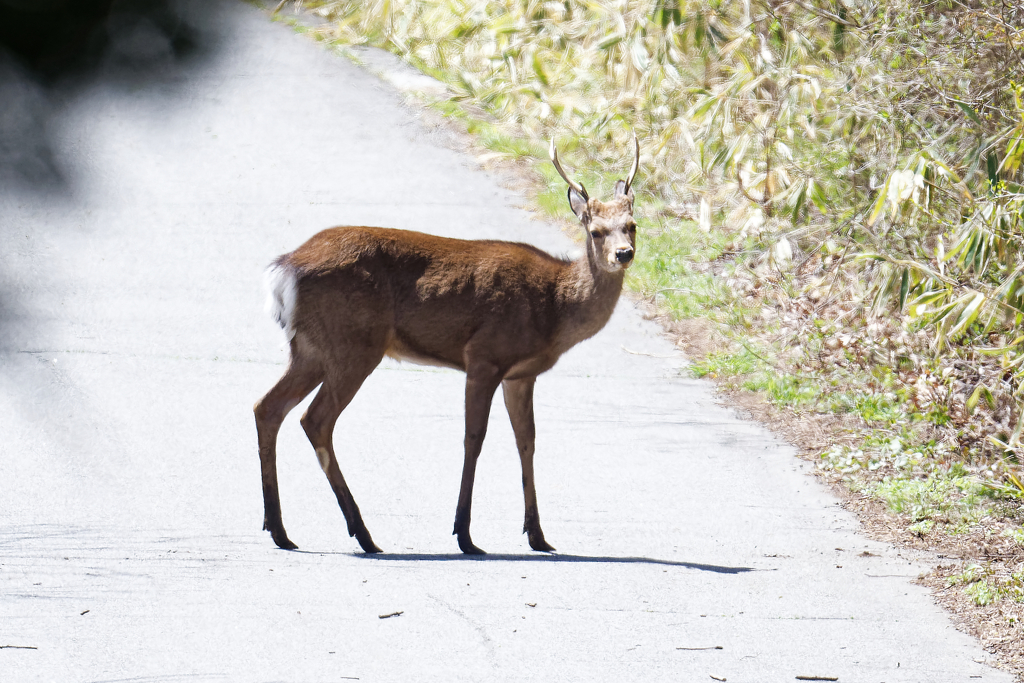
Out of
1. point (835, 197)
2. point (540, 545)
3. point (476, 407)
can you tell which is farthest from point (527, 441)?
point (835, 197)

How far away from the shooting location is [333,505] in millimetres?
6949

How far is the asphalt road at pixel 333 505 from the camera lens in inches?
184

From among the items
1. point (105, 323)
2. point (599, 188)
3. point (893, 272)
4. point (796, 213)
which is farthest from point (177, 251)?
point (893, 272)

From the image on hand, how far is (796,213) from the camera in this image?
984 cm

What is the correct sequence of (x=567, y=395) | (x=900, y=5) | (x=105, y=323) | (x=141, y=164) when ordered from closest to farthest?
(x=900, y=5) < (x=567, y=395) < (x=105, y=323) < (x=141, y=164)

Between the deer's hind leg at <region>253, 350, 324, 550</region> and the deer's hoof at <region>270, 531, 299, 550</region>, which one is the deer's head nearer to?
the deer's hind leg at <region>253, 350, 324, 550</region>

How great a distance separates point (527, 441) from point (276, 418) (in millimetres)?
1422

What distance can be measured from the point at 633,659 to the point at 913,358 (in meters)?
4.97

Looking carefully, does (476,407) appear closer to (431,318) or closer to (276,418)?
(431,318)

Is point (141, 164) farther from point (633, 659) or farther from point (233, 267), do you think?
point (633, 659)

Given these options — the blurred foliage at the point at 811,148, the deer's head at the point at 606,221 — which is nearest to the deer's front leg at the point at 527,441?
the deer's head at the point at 606,221

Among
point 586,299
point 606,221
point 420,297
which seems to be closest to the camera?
point 420,297

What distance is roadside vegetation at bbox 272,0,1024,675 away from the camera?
692cm

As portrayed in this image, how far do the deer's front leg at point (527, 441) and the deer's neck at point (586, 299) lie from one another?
0.38 metres
